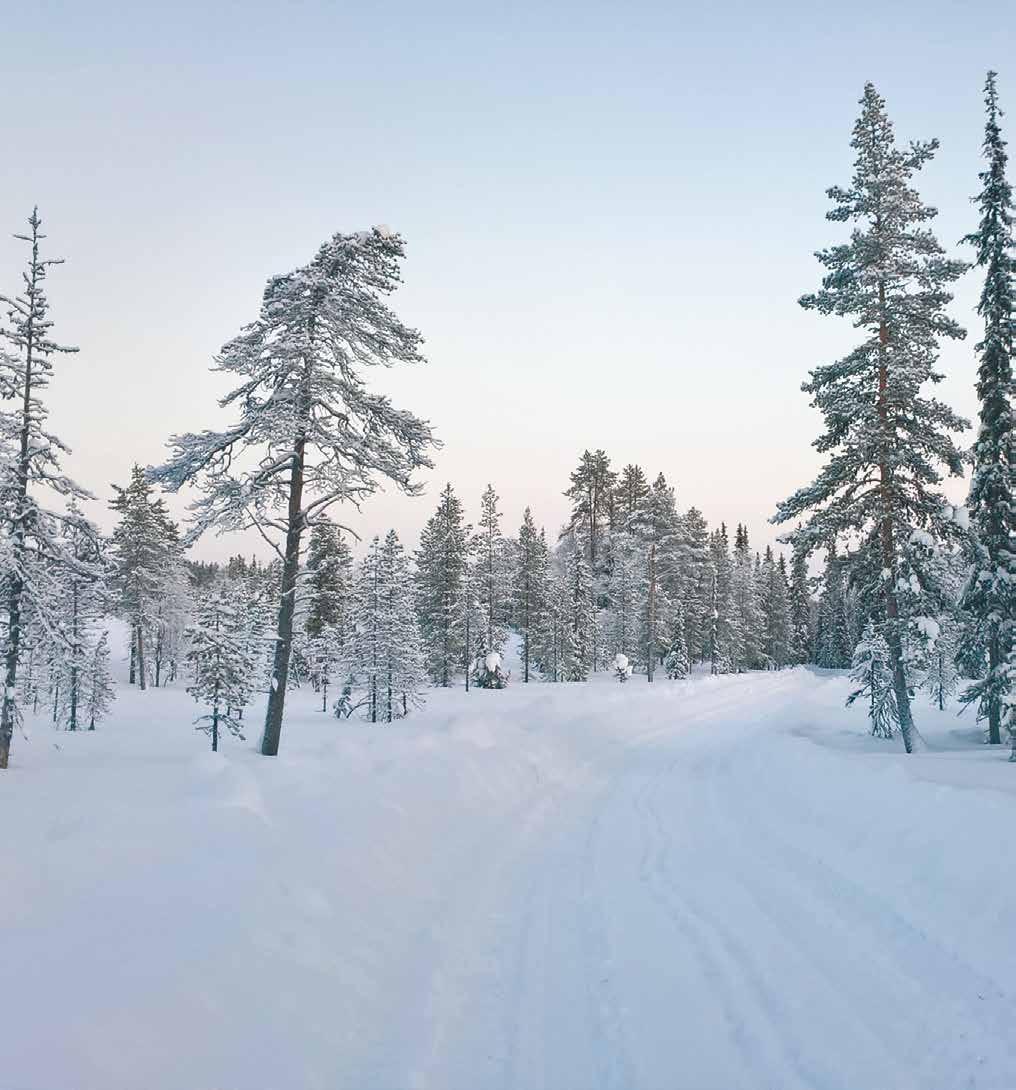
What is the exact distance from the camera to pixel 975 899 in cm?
682

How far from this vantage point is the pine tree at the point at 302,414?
15195mm

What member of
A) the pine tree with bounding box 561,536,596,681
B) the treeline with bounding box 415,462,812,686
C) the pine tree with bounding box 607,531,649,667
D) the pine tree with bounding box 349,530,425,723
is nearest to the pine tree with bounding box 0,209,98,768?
the pine tree with bounding box 349,530,425,723

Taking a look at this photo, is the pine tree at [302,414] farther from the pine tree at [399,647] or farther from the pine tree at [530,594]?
the pine tree at [530,594]

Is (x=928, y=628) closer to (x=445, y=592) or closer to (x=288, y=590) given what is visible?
(x=288, y=590)

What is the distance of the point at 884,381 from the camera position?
61.4 ft

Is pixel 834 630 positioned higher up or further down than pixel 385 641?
further down

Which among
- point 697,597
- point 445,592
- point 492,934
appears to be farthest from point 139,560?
point 492,934

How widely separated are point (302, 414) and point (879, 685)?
74.3 ft

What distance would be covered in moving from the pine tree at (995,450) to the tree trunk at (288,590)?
18.9m

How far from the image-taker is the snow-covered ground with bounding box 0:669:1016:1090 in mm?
4777

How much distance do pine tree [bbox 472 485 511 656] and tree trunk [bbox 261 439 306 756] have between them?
36429 millimetres

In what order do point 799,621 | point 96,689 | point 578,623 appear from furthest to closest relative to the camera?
point 799,621 < point 578,623 < point 96,689

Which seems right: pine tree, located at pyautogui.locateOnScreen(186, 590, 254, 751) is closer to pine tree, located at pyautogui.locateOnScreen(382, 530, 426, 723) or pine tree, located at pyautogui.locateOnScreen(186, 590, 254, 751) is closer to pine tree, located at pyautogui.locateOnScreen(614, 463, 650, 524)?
pine tree, located at pyautogui.locateOnScreen(382, 530, 426, 723)

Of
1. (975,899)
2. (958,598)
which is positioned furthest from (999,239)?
(975,899)
